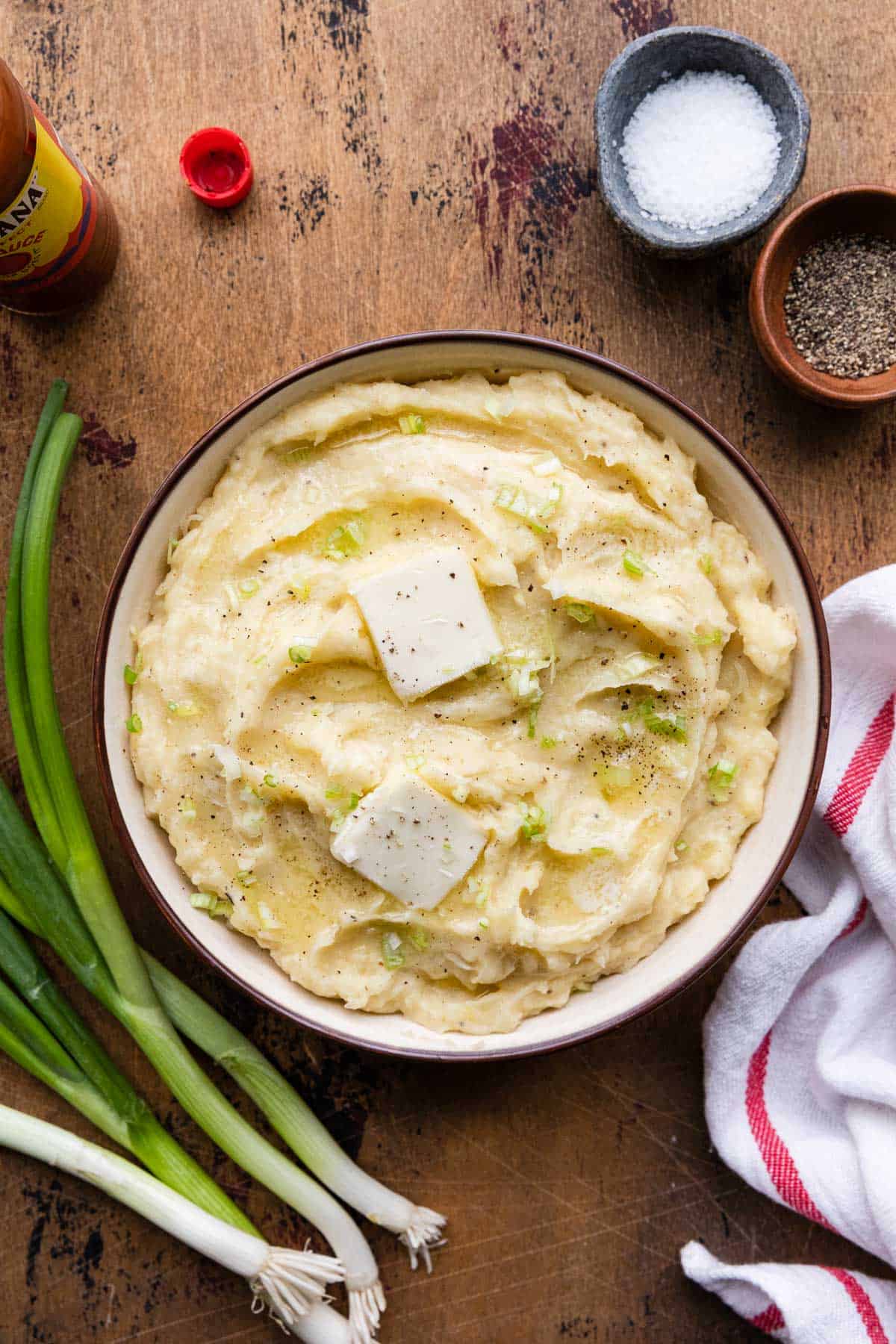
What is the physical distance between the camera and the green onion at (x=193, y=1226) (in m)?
3.90

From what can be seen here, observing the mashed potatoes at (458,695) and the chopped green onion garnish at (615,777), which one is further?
the chopped green onion garnish at (615,777)

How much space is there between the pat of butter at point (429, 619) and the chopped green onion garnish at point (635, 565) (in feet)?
1.66

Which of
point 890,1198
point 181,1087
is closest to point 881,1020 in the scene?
point 890,1198

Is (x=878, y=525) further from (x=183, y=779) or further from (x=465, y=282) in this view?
(x=183, y=779)

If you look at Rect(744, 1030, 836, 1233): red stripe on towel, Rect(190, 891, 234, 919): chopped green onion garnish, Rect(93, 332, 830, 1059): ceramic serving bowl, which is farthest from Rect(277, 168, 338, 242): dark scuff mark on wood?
Rect(744, 1030, 836, 1233): red stripe on towel

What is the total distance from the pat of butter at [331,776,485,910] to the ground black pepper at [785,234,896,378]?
2209mm

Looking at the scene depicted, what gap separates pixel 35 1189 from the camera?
4.11 m

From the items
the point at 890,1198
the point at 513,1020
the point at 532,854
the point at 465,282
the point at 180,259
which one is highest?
the point at 180,259

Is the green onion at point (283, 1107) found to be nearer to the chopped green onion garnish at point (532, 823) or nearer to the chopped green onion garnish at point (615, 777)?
the chopped green onion garnish at point (532, 823)

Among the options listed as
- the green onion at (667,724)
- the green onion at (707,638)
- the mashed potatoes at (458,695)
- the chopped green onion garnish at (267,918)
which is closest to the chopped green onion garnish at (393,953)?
the mashed potatoes at (458,695)

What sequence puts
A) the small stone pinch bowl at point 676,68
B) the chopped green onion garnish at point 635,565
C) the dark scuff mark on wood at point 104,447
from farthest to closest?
1. the dark scuff mark on wood at point 104,447
2. the small stone pinch bowl at point 676,68
3. the chopped green onion garnish at point 635,565

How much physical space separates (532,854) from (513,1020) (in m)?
0.59

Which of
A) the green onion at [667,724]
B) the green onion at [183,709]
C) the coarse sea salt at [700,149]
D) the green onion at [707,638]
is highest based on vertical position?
the coarse sea salt at [700,149]

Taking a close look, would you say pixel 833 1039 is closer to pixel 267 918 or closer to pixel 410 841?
pixel 410 841
